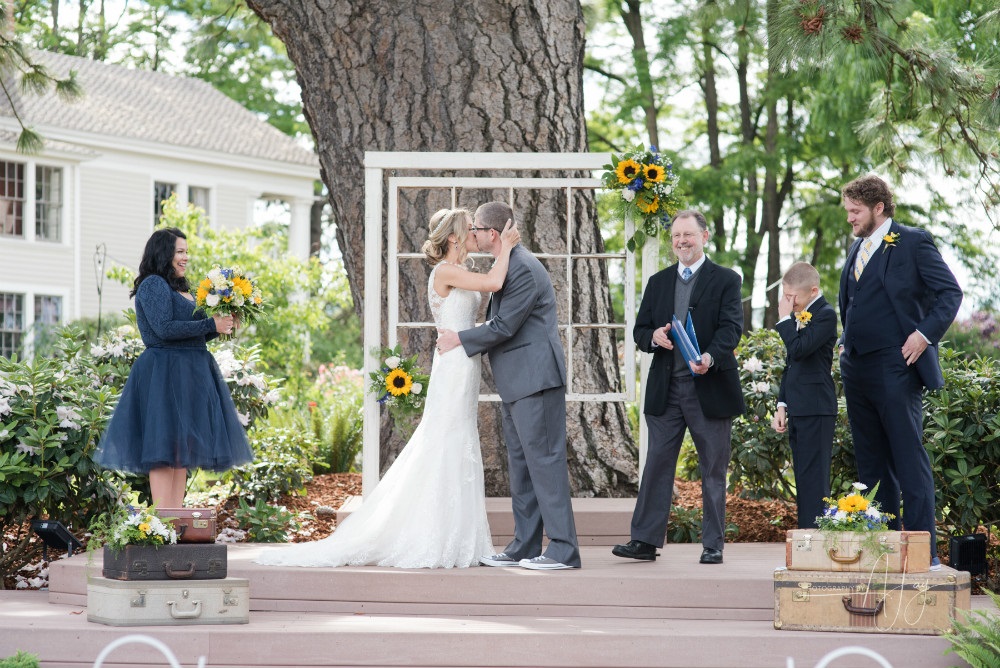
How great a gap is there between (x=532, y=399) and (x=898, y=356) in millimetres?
1759

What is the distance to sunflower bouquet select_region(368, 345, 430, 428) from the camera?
6.13 meters

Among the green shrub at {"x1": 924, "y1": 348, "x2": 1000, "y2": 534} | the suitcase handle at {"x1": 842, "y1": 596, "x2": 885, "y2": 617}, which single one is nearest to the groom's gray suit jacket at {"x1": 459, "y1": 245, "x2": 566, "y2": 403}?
the suitcase handle at {"x1": 842, "y1": 596, "x2": 885, "y2": 617}

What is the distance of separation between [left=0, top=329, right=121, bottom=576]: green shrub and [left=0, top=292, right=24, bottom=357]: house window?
13593 mm

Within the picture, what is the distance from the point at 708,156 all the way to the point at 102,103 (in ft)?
39.0

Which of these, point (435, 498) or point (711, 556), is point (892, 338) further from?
point (435, 498)

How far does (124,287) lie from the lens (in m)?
21.2

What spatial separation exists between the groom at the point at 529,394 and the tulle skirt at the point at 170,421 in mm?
1374

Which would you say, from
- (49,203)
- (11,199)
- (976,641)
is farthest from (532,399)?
(49,203)

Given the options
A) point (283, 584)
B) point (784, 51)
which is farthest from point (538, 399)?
point (784, 51)

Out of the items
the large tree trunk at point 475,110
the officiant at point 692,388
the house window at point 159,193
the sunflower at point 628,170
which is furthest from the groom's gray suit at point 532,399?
the house window at point 159,193

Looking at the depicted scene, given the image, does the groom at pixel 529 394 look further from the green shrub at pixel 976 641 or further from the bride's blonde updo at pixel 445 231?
the green shrub at pixel 976 641

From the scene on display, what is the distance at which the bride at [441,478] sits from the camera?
5465 millimetres

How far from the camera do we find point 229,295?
18.7 feet

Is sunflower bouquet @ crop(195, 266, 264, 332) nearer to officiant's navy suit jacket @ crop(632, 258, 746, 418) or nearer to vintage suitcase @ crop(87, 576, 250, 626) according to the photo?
vintage suitcase @ crop(87, 576, 250, 626)
